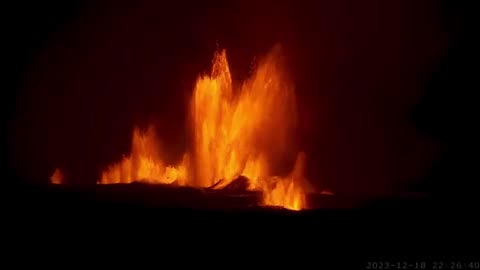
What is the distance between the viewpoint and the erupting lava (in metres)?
27.1

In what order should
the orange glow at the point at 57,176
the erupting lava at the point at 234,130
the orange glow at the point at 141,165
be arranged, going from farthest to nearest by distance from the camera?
the orange glow at the point at 57,176
the orange glow at the point at 141,165
the erupting lava at the point at 234,130

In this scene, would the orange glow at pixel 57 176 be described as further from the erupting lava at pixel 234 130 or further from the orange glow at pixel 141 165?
the erupting lava at pixel 234 130

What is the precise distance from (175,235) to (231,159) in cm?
1161

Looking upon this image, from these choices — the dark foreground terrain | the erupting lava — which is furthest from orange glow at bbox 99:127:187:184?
the dark foreground terrain

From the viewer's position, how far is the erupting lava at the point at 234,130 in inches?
1067

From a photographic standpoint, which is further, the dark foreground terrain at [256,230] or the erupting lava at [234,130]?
the erupting lava at [234,130]

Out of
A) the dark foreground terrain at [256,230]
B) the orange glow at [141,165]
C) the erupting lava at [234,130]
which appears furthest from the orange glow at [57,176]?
the dark foreground terrain at [256,230]

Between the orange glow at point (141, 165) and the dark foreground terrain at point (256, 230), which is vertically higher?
the orange glow at point (141, 165)

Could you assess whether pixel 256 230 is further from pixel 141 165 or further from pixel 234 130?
pixel 141 165

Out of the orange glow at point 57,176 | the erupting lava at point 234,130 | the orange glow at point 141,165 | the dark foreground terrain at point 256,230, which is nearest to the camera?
the dark foreground terrain at point 256,230

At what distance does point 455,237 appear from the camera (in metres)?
15.6

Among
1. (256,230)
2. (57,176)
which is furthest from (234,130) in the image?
(256,230)

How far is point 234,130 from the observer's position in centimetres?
2889

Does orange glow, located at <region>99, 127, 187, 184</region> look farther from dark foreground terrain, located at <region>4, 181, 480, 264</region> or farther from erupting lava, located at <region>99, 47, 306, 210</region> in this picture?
dark foreground terrain, located at <region>4, 181, 480, 264</region>
